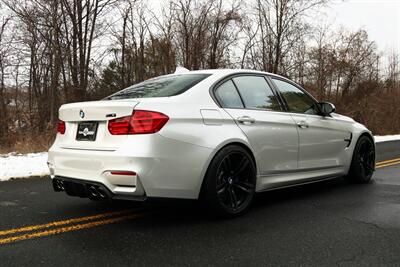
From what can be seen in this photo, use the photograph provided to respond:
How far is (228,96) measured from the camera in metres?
4.26

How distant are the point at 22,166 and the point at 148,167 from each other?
5383mm

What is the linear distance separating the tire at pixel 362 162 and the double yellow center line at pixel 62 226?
3346 millimetres

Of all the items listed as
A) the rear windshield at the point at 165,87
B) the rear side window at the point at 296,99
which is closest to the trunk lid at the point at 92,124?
the rear windshield at the point at 165,87

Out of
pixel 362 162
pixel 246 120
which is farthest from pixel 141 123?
pixel 362 162

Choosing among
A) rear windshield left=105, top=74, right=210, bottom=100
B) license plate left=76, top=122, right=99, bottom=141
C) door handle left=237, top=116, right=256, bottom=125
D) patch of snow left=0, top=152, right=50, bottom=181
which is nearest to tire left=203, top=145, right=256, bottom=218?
door handle left=237, top=116, right=256, bottom=125

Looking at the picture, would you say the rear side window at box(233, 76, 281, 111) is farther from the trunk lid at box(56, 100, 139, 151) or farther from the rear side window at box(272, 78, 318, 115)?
the trunk lid at box(56, 100, 139, 151)

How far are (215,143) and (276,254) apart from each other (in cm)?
117

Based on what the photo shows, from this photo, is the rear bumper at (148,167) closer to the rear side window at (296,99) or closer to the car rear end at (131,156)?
the car rear end at (131,156)

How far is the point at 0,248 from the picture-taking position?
323cm

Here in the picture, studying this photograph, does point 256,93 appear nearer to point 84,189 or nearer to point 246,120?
point 246,120

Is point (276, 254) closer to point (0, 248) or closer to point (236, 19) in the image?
point (0, 248)

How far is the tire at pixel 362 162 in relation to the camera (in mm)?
5897

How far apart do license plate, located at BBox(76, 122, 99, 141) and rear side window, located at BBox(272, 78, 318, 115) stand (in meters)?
2.34

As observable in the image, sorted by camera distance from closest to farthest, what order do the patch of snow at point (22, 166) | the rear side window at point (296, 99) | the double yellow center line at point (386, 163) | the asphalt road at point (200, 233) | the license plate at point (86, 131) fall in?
1. the asphalt road at point (200, 233)
2. the license plate at point (86, 131)
3. the rear side window at point (296, 99)
4. the patch of snow at point (22, 166)
5. the double yellow center line at point (386, 163)
